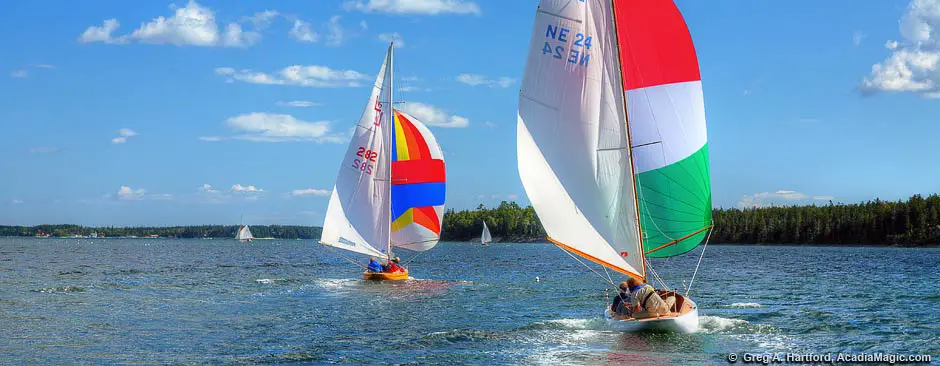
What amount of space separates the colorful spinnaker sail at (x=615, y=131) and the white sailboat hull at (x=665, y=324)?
1531 mm

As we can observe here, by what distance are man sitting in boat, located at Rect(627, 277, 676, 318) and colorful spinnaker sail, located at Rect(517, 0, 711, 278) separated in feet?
2.81

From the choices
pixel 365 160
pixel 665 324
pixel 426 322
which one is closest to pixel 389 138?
pixel 365 160

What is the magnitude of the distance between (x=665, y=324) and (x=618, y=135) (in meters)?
5.55

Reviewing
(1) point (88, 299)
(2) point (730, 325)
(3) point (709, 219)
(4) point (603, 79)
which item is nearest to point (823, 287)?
(2) point (730, 325)

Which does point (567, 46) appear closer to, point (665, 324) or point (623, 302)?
point (623, 302)

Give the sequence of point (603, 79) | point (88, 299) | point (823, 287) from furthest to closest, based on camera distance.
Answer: point (823, 287)
point (88, 299)
point (603, 79)

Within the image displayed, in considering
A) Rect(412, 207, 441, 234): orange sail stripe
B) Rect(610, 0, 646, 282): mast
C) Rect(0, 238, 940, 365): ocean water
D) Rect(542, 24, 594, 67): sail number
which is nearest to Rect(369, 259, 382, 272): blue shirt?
Rect(0, 238, 940, 365): ocean water

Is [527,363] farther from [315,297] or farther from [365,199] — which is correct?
[365,199]

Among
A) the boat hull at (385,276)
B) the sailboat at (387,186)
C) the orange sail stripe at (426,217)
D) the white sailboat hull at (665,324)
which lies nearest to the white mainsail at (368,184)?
the sailboat at (387,186)

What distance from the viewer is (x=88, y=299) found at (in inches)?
1610

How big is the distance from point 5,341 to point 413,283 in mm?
26557

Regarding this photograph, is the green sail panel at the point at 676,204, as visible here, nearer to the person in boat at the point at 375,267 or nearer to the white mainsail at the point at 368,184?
the white mainsail at the point at 368,184

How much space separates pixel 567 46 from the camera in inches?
1007

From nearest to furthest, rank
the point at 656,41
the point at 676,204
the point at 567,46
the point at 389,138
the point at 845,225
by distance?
the point at 656,41 < the point at 567,46 < the point at 676,204 < the point at 389,138 < the point at 845,225
